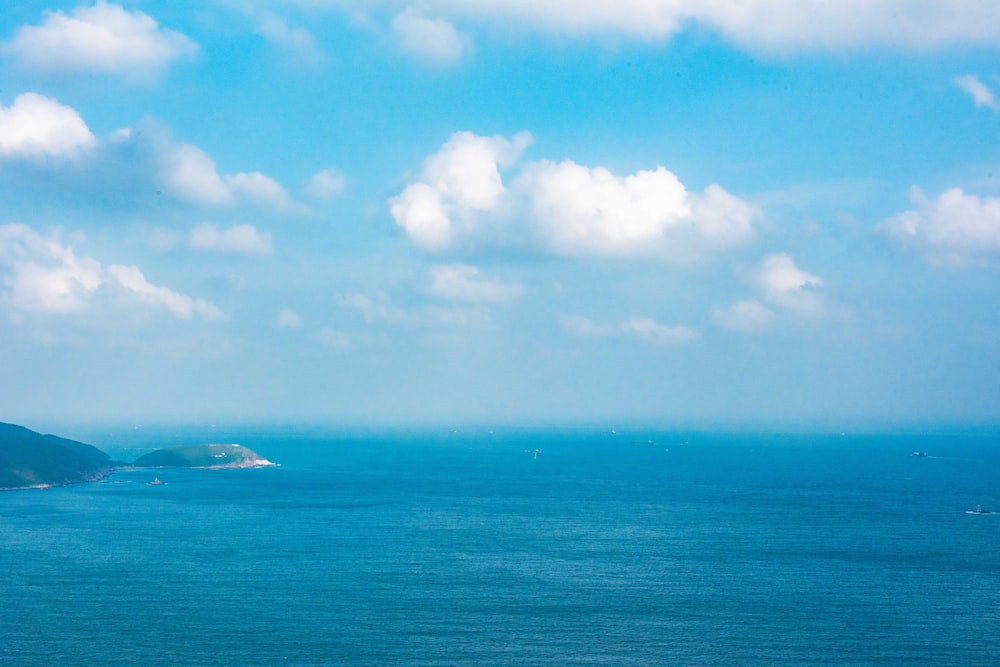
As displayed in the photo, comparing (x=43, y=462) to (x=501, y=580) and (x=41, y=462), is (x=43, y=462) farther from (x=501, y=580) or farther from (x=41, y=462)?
(x=501, y=580)

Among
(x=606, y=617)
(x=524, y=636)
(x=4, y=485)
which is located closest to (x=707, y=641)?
(x=606, y=617)

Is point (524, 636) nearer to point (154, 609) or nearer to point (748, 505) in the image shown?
point (154, 609)

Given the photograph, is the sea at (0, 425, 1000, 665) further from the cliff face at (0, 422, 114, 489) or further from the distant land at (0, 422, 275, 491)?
the cliff face at (0, 422, 114, 489)

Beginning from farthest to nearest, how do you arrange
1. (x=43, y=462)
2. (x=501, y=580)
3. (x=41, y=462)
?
(x=43, y=462)
(x=41, y=462)
(x=501, y=580)

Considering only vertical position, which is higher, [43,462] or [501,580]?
[43,462]

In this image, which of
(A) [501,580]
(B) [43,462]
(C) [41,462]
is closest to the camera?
(A) [501,580]

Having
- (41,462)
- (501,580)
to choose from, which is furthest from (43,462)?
(501,580)

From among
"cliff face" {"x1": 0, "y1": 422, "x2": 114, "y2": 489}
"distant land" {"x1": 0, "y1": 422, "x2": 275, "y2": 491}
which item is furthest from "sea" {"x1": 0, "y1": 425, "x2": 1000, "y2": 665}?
"cliff face" {"x1": 0, "y1": 422, "x2": 114, "y2": 489}
